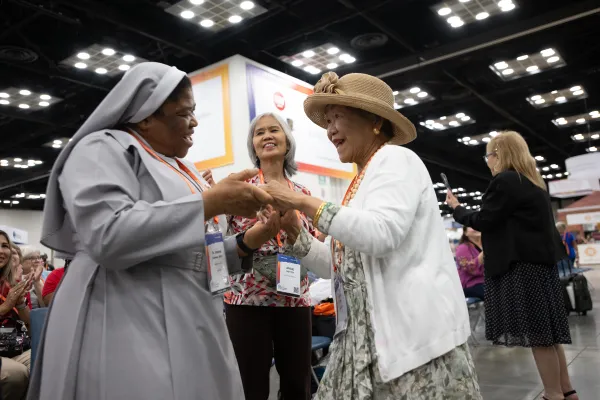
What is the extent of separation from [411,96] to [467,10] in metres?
4.01

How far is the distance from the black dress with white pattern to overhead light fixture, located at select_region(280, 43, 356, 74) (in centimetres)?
524

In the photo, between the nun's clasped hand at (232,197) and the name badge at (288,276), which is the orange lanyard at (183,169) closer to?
the nun's clasped hand at (232,197)

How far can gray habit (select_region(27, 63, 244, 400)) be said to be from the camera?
1.12m

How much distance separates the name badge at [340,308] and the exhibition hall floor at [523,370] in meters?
2.74

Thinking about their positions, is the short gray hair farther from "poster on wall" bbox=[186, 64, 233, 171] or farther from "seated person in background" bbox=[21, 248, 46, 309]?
"poster on wall" bbox=[186, 64, 233, 171]

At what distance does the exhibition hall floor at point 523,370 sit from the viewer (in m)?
3.81

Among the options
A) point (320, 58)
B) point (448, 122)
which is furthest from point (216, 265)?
point (448, 122)

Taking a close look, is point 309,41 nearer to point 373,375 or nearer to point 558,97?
point 373,375

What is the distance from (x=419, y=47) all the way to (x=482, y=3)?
1578 millimetres

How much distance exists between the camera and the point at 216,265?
1.32 metres

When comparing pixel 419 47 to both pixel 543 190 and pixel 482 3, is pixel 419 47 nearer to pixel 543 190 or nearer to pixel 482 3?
pixel 482 3

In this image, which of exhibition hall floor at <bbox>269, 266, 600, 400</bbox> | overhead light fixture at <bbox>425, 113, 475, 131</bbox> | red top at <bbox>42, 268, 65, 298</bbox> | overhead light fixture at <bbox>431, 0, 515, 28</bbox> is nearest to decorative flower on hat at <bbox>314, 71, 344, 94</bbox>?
exhibition hall floor at <bbox>269, 266, 600, 400</bbox>

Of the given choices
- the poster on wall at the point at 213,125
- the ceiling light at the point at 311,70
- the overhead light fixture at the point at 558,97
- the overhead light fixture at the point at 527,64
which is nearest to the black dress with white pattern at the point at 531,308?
the poster on wall at the point at 213,125

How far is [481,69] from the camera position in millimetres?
9664
